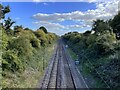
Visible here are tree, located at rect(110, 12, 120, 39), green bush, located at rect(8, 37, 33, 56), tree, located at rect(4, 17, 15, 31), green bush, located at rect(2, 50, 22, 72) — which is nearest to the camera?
green bush, located at rect(2, 50, 22, 72)

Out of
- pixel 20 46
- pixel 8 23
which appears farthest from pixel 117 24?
pixel 20 46

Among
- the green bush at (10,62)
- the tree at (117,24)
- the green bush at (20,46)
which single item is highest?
the tree at (117,24)

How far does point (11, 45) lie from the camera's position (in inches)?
1030

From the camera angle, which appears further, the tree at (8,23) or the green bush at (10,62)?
the tree at (8,23)

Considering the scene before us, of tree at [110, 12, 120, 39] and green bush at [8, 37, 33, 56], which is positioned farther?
tree at [110, 12, 120, 39]

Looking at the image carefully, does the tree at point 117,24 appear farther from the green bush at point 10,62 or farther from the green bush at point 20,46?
the green bush at point 10,62

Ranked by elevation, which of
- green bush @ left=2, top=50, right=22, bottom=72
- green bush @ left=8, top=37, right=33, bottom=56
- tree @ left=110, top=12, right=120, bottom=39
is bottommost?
green bush @ left=2, top=50, right=22, bottom=72

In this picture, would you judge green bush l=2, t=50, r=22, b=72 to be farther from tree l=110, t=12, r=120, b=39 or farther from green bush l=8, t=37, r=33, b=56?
tree l=110, t=12, r=120, b=39

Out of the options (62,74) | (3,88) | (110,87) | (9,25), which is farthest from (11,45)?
(9,25)

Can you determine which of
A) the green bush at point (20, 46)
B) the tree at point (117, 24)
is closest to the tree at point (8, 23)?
the green bush at point (20, 46)

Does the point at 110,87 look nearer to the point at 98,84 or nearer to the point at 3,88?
the point at 98,84

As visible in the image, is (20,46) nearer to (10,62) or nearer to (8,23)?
(10,62)

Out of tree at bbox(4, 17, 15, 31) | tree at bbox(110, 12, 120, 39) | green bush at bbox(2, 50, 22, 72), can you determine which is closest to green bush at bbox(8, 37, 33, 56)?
green bush at bbox(2, 50, 22, 72)

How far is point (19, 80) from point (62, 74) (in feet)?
24.4
